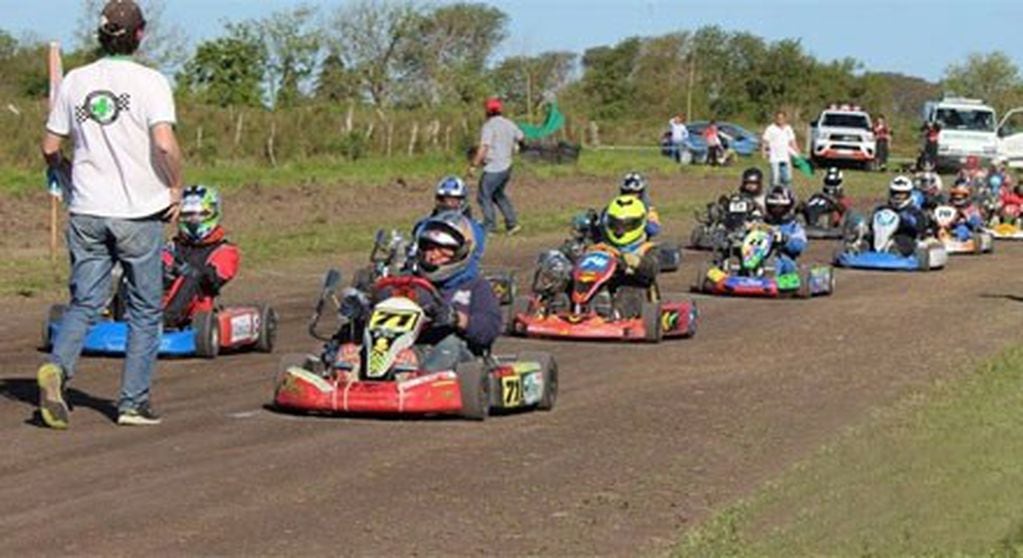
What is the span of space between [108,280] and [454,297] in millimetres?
2083

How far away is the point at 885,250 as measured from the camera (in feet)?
76.1

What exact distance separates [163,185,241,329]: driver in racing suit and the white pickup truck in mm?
41537

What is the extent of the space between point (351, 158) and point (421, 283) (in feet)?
114

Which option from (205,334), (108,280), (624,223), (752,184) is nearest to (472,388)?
(108,280)

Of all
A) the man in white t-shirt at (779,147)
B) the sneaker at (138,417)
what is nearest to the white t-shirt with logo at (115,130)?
the sneaker at (138,417)

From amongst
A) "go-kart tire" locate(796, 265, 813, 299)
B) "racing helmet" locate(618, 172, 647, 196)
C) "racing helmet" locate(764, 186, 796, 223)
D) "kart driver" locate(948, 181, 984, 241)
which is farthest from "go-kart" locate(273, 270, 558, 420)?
"kart driver" locate(948, 181, 984, 241)

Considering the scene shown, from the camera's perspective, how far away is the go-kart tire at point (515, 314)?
50.8 feet

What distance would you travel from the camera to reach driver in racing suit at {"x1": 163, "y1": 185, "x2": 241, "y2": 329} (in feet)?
44.8

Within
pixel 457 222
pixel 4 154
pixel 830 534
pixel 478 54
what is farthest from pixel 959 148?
pixel 830 534

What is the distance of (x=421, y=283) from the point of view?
11070 millimetres

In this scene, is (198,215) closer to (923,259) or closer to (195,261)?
(195,261)

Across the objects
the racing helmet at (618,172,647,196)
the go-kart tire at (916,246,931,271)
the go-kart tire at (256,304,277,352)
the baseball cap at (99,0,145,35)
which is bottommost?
the go-kart tire at (916,246,931,271)

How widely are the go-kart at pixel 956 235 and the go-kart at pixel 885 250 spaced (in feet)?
8.43

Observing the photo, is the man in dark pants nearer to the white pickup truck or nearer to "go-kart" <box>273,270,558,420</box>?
"go-kart" <box>273,270,558,420</box>
